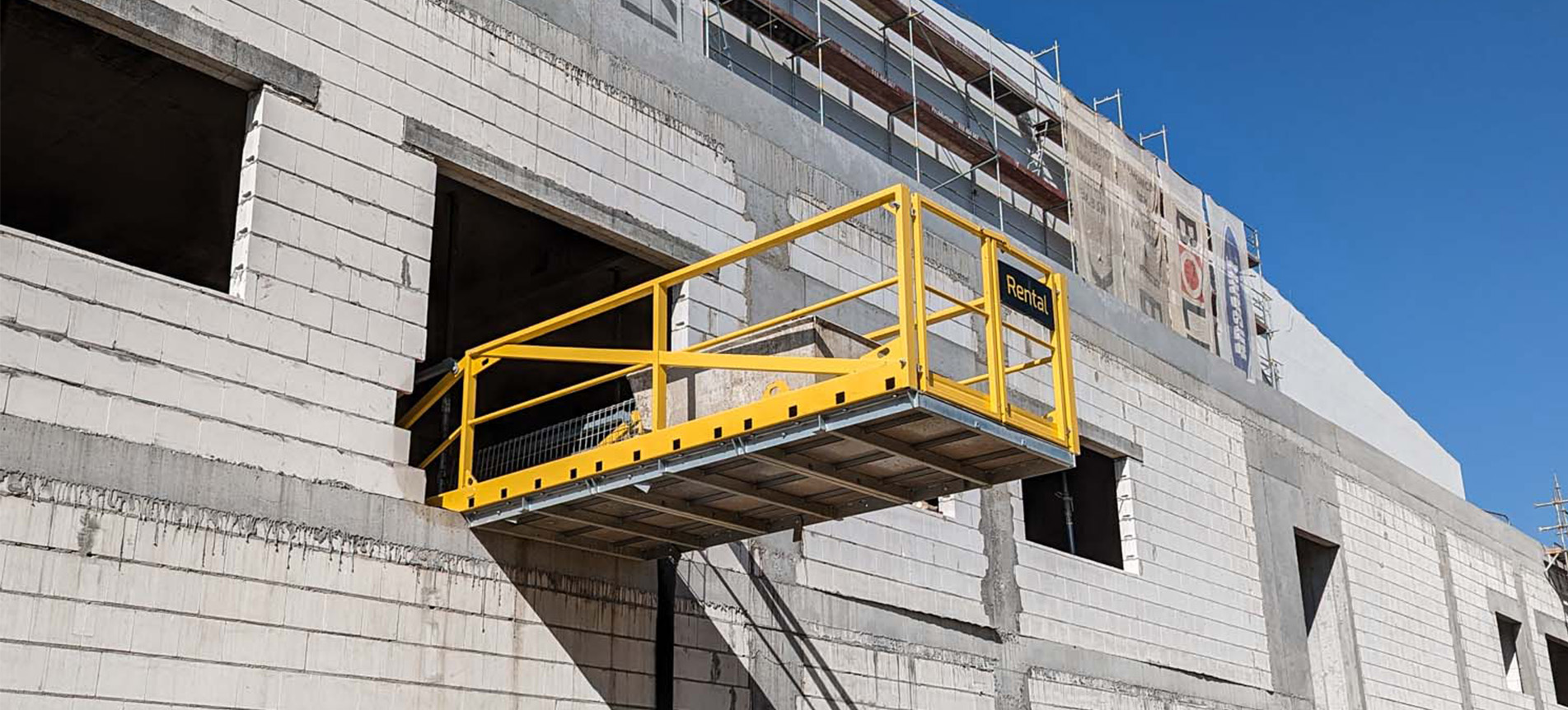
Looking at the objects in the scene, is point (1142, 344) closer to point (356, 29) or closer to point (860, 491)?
point (860, 491)

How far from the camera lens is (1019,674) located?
15.6 meters

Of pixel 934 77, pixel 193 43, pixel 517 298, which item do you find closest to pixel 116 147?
pixel 517 298

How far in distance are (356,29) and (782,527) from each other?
15.5ft

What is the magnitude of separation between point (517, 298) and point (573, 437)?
5546 mm

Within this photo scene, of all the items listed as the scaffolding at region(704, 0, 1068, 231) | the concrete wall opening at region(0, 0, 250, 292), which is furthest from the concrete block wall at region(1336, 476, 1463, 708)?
the concrete wall opening at region(0, 0, 250, 292)

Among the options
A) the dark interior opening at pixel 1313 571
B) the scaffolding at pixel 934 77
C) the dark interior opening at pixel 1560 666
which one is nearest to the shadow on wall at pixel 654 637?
the dark interior opening at pixel 1313 571

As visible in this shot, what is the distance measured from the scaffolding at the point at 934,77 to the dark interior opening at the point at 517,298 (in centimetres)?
853

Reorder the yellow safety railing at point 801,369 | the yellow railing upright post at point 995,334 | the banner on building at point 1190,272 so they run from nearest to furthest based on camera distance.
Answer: the yellow safety railing at point 801,369, the yellow railing upright post at point 995,334, the banner on building at point 1190,272

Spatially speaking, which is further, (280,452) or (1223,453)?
(1223,453)

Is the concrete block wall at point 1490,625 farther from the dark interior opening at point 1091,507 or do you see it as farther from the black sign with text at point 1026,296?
the black sign with text at point 1026,296

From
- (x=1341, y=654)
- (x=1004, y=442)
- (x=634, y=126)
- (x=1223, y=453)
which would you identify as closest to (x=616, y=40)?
(x=634, y=126)

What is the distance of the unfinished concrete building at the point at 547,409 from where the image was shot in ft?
28.7

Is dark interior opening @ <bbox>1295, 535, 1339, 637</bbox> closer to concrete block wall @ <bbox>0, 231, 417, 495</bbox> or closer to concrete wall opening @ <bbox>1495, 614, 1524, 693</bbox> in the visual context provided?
concrete wall opening @ <bbox>1495, 614, 1524, 693</bbox>

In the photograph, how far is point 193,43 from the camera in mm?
9633
